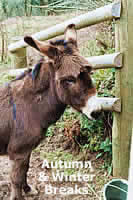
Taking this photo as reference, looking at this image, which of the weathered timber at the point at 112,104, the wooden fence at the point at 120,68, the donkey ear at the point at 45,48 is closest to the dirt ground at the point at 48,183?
the wooden fence at the point at 120,68

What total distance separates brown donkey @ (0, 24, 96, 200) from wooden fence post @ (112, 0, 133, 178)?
1.59ft

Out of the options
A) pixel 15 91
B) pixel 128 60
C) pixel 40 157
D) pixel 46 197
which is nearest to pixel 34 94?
pixel 15 91

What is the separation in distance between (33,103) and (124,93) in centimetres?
97

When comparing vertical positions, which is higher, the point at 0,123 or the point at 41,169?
the point at 0,123

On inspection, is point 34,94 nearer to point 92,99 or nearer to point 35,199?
point 92,99

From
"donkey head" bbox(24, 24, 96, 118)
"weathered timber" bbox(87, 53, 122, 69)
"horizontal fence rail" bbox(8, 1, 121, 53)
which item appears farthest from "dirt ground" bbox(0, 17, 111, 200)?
"horizontal fence rail" bbox(8, 1, 121, 53)

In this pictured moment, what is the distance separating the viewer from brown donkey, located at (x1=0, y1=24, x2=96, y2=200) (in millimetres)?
1970

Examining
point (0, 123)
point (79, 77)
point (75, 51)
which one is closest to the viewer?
point (79, 77)

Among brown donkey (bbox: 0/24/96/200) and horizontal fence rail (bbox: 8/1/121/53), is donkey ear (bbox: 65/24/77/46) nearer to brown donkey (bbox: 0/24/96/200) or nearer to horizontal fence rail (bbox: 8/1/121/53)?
brown donkey (bbox: 0/24/96/200)

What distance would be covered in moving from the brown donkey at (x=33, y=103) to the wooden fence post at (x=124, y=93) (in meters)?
0.48

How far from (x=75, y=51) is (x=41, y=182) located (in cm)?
185

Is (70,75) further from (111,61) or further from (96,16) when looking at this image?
(96,16)

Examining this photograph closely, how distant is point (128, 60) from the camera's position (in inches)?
83.7

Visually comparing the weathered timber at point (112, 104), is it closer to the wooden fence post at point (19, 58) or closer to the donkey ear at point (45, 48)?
the donkey ear at point (45, 48)
